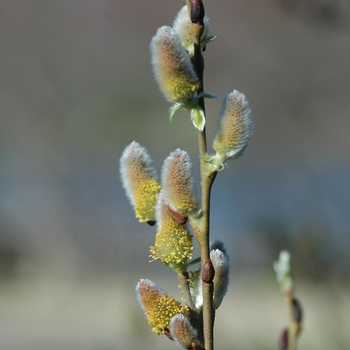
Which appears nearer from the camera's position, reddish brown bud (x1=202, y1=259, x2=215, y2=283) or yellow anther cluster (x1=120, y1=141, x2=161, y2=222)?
reddish brown bud (x1=202, y1=259, x2=215, y2=283)

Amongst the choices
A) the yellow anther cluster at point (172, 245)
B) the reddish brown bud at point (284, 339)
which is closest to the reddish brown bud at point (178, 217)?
the yellow anther cluster at point (172, 245)

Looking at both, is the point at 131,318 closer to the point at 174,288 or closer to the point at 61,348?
the point at 174,288

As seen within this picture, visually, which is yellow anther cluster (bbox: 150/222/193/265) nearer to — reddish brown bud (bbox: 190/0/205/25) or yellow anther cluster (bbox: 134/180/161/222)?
yellow anther cluster (bbox: 134/180/161/222)

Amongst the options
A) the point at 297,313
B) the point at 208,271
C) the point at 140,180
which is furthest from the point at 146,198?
the point at 297,313

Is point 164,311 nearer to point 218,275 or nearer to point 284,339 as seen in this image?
point 218,275

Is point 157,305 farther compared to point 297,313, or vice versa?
point 157,305

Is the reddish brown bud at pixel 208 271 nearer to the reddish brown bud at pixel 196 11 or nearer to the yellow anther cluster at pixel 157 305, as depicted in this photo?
the yellow anther cluster at pixel 157 305

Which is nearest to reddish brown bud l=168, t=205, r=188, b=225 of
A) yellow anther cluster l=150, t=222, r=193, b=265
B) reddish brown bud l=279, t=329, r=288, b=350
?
yellow anther cluster l=150, t=222, r=193, b=265
